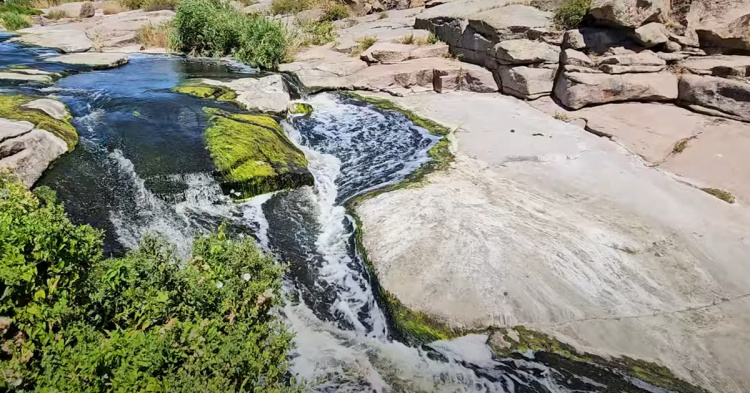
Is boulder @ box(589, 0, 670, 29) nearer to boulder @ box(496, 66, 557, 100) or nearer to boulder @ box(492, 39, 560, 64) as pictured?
boulder @ box(492, 39, 560, 64)

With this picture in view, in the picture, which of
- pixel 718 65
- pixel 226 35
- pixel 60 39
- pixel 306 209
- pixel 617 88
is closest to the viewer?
pixel 306 209

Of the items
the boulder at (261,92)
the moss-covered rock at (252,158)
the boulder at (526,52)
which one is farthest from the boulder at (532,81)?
the moss-covered rock at (252,158)

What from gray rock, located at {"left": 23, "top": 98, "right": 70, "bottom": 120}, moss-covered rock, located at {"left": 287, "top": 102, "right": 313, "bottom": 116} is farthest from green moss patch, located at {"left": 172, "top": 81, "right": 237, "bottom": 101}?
gray rock, located at {"left": 23, "top": 98, "right": 70, "bottom": 120}

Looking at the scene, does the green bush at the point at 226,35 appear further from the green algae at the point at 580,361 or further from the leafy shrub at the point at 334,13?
the green algae at the point at 580,361

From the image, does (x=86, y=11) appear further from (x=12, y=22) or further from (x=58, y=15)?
(x=12, y=22)

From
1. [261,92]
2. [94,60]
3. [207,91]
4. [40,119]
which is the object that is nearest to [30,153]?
[40,119]

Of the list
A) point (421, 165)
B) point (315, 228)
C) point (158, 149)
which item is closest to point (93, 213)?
point (158, 149)
